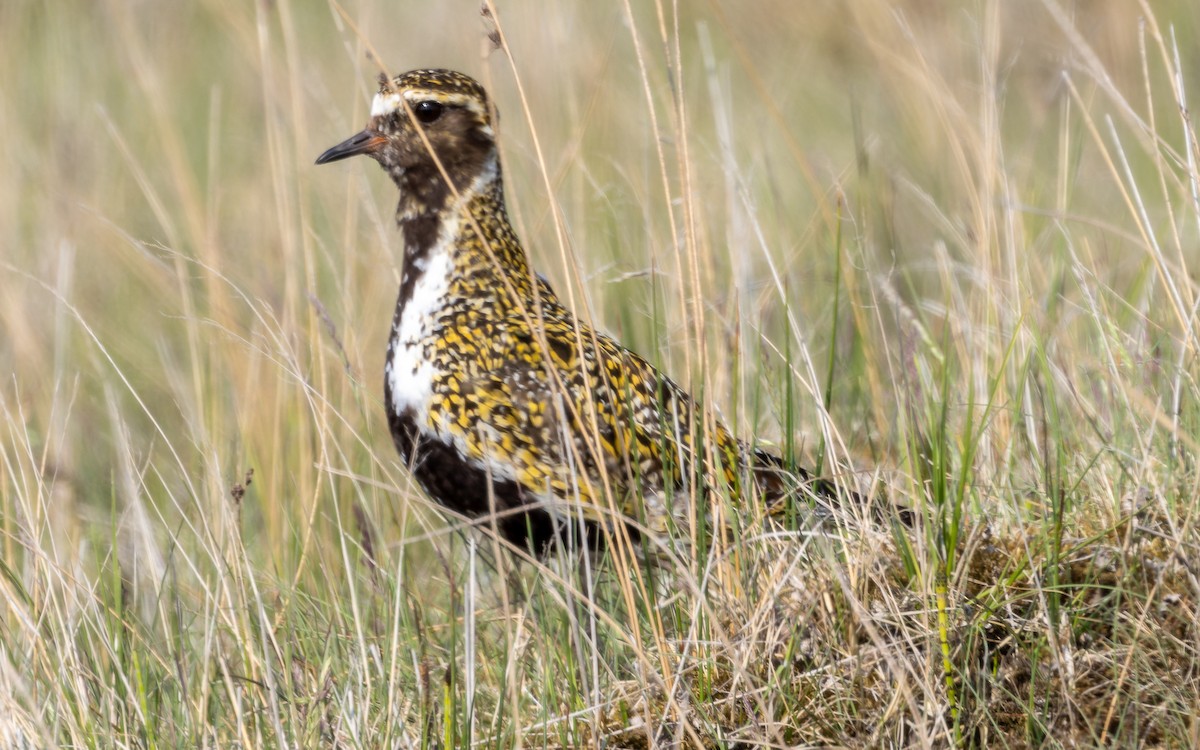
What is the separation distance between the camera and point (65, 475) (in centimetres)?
445

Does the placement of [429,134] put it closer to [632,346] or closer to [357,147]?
[357,147]

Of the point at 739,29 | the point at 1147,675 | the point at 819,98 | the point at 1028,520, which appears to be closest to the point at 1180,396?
the point at 1028,520

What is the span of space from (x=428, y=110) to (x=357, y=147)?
0.22m

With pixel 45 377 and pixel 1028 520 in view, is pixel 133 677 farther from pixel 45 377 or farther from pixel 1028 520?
pixel 45 377

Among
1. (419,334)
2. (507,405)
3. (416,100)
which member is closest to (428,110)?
(416,100)

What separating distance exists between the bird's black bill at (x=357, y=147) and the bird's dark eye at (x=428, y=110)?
0.39 feet

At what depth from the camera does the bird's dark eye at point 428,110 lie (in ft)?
13.4

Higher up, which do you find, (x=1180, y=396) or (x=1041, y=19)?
(x=1041, y=19)

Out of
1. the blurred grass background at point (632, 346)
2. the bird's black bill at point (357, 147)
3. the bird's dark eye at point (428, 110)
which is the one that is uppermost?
the bird's dark eye at point (428, 110)

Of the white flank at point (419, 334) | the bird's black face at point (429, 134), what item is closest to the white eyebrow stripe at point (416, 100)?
the bird's black face at point (429, 134)

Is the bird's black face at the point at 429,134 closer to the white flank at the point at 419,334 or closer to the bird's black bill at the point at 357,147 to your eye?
the bird's black bill at the point at 357,147

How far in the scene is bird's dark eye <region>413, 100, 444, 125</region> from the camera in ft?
13.4

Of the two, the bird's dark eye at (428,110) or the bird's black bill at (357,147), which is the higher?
the bird's dark eye at (428,110)

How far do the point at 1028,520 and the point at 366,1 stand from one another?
10.5 ft
